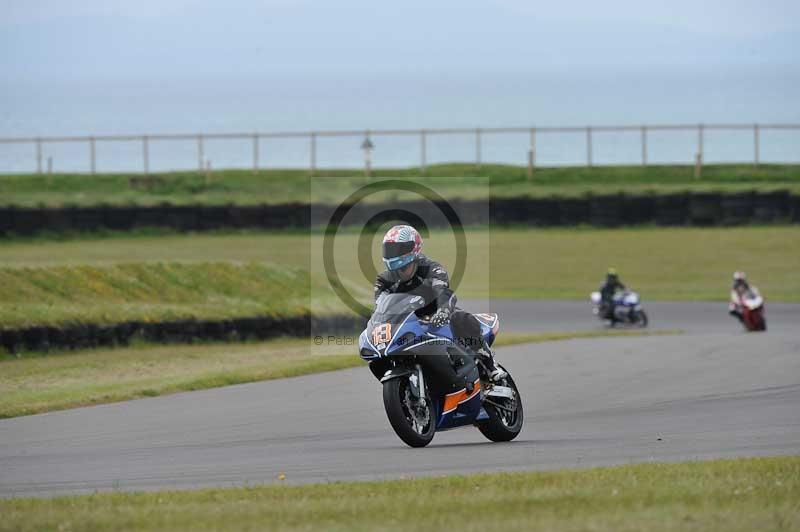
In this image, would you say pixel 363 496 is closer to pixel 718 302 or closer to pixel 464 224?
pixel 718 302

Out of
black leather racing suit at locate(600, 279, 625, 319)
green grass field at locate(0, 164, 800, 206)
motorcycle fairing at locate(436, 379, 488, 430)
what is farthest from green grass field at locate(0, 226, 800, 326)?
motorcycle fairing at locate(436, 379, 488, 430)

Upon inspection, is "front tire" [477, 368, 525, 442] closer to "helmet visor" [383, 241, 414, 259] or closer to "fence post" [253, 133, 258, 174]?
"helmet visor" [383, 241, 414, 259]

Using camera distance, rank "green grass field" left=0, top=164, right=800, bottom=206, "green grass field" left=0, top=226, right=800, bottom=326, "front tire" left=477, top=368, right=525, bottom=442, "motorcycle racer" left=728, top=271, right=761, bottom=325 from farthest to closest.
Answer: "green grass field" left=0, top=164, right=800, bottom=206
"green grass field" left=0, top=226, right=800, bottom=326
"motorcycle racer" left=728, top=271, right=761, bottom=325
"front tire" left=477, top=368, right=525, bottom=442

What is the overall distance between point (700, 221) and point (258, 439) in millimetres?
35574

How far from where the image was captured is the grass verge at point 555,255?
3956 cm

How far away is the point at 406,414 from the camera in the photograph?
34.0ft

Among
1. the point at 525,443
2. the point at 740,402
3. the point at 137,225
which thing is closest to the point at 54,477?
the point at 525,443

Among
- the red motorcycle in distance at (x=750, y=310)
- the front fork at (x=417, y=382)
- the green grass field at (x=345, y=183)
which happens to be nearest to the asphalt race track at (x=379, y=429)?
the front fork at (x=417, y=382)

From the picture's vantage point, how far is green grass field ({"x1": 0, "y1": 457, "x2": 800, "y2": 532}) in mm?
6801

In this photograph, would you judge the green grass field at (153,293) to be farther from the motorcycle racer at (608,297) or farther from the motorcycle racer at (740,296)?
the motorcycle racer at (740,296)

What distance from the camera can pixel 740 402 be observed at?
43.5ft

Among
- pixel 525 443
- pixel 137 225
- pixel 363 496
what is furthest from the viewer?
pixel 137 225

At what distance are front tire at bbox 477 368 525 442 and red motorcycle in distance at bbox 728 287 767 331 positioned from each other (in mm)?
16695

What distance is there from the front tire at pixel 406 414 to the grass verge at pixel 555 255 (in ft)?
85.0
